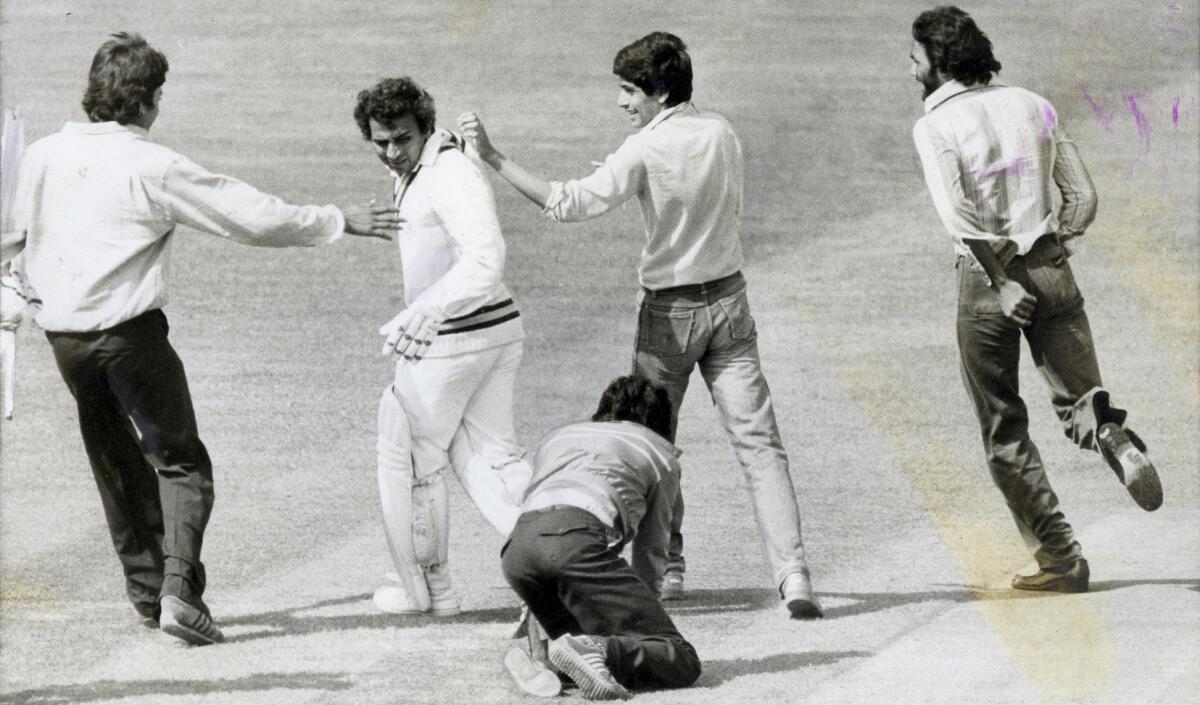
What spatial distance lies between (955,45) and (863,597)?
1.73 metres

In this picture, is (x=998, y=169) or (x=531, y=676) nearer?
(x=531, y=676)

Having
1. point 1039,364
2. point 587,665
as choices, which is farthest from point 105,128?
point 1039,364

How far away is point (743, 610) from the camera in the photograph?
20.6 feet

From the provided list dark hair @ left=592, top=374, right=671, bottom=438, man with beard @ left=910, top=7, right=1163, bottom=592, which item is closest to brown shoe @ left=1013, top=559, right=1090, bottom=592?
man with beard @ left=910, top=7, right=1163, bottom=592

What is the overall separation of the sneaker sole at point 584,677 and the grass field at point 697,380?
0.25m

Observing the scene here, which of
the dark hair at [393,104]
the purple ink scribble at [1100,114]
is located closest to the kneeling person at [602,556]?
the dark hair at [393,104]

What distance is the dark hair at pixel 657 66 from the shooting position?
20.3 ft

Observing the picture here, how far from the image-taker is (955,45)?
653 centimetres

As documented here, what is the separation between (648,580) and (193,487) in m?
1.40

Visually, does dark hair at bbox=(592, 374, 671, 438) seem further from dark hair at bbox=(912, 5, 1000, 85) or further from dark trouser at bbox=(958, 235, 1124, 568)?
dark hair at bbox=(912, 5, 1000, 85)

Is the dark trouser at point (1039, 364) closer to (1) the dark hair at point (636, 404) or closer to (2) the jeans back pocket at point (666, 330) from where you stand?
(2) the jeans back pocket at point (666, 330)

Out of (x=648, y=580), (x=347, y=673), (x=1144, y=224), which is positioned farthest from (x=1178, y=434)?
(x=347, y=673)

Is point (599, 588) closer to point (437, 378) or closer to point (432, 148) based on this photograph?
point (437, 378)

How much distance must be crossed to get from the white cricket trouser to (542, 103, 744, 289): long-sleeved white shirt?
1.73ft
